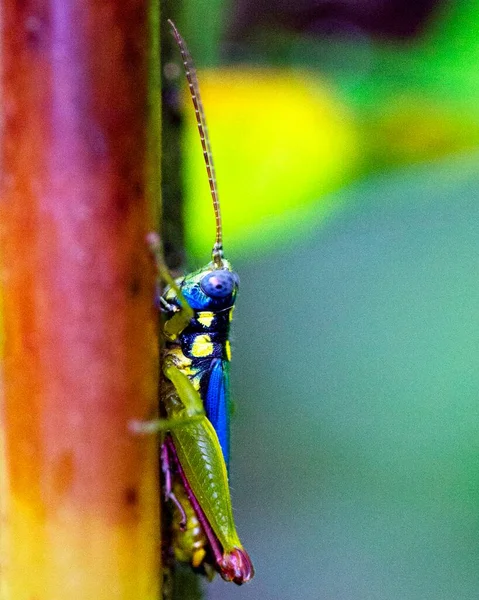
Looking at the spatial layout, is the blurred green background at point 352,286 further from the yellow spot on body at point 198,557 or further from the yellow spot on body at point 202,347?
the yellow spot on body at point 198,557

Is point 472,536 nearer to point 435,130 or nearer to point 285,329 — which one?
point 285,329

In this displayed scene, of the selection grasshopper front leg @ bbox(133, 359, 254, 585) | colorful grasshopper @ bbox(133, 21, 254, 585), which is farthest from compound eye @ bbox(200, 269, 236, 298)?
grasshopper front leg @ bbox(133, 359, 254, 585)

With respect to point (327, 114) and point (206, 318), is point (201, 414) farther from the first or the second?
point (327, 114)

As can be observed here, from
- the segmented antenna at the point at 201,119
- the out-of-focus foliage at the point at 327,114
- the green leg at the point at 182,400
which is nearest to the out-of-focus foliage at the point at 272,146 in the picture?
the out-of-focus foliage at the point at 327,114

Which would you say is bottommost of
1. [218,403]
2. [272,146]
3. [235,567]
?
[235,567]

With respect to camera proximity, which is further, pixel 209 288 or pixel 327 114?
pixel 327 114

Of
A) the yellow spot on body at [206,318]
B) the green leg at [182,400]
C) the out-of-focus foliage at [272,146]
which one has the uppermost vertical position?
the out-of-focus foliage at [272,146]

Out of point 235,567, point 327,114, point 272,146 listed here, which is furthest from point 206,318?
point 327,114
